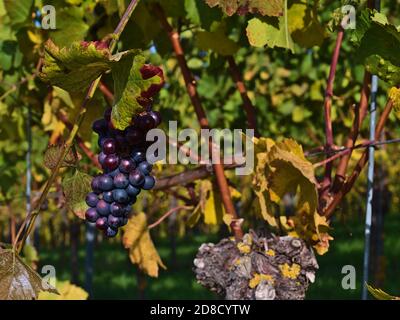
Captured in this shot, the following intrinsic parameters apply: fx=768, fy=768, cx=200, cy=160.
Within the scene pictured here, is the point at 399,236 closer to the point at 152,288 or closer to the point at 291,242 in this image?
the point at 152,288

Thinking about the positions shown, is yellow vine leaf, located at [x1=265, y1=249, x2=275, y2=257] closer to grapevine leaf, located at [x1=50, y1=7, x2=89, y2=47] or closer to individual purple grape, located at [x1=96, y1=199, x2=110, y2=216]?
individual purple grape, located at [x1=96, y1=199, x2=110, y2=216]

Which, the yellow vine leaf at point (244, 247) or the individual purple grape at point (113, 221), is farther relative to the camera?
the yellow vine leaf at point (244, 247)

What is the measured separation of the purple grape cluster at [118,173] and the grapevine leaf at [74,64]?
11 cm

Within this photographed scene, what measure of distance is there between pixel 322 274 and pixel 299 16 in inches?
364

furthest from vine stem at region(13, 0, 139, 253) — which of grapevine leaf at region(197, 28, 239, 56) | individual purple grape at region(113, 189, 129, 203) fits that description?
grapevine leaf at region(197, 28, 239, 56)

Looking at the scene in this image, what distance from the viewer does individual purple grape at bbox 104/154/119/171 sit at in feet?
4.23

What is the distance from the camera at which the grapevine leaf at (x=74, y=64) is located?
1121 mm

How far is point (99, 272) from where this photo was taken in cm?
1337

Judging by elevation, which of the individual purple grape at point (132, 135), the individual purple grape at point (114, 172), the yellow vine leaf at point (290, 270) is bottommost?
the yellow vine leaf at point (290, 270)

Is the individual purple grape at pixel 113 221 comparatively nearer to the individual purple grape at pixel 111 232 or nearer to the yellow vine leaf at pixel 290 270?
the individual purple grape at pixel 111 232

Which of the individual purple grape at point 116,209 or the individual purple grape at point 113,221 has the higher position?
the individual purple grape at point 116,209

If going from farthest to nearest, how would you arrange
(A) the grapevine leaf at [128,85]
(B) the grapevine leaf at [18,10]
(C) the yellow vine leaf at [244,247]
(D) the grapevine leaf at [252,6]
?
(B) the grapevine leaf at [18,10], (C) the yellow vine leaf at [244,247], (D) the grapevine leaf at [252,6], (A) the grapevine leaf at [128,85]

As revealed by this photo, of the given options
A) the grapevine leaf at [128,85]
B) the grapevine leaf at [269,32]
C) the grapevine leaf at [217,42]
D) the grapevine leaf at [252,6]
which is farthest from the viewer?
the grapevine leaf at [217,42]

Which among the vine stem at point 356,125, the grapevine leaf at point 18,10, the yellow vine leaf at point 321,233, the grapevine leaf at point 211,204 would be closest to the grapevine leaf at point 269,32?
the vine stem at point 356,125
